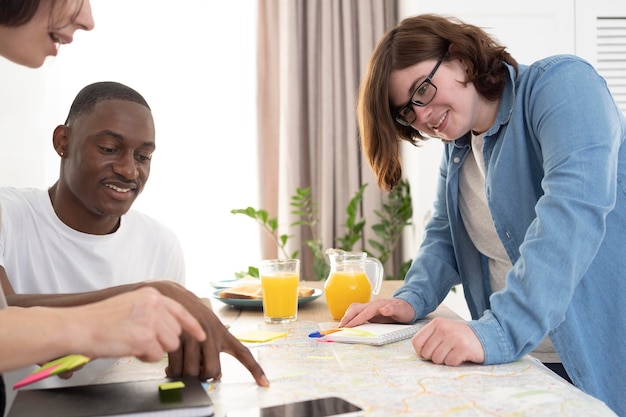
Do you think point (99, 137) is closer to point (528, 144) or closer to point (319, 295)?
point (319, 295)

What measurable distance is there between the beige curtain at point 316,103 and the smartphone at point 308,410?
301 centimetres

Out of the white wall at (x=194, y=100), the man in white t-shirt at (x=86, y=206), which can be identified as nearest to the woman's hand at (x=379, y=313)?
the man in white t-shirt at (x=86, y=206)

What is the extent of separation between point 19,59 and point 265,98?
3.03 metres

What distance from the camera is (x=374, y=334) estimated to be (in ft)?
4.26

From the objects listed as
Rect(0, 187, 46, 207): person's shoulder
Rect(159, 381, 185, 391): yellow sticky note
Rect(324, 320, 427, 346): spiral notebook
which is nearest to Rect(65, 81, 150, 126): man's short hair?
Rect(0, 187, 46, 207): person's shoulder

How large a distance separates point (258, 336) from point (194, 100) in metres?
2.78

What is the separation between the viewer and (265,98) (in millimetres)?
3961

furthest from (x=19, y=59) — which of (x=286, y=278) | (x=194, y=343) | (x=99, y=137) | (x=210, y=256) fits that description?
(x=210, y=256)

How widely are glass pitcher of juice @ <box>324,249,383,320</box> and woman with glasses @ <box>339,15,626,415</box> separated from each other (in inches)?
3.4

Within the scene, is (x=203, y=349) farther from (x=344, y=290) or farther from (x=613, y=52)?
(x=613, y=52)

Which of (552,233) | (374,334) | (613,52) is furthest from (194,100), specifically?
(552,233)

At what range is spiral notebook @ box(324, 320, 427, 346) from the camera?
1277 millimetres

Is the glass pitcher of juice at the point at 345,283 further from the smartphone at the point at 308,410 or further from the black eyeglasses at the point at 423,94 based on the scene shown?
the smartphone at the point at 308,410

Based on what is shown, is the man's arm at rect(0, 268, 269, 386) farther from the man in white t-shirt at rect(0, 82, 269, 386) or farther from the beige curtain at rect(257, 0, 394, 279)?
the beige curtain at rect(257, 0, 394, 279)
